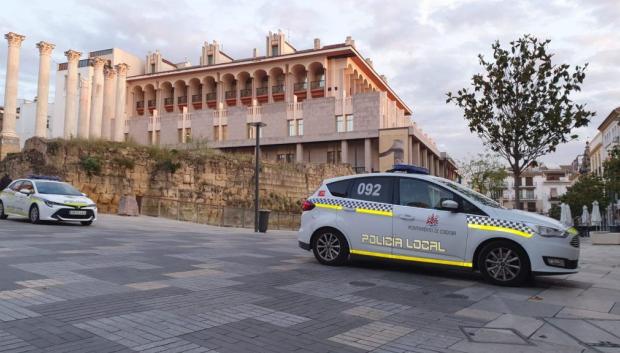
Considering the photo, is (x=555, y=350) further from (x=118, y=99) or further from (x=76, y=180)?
(x=118, y=99)

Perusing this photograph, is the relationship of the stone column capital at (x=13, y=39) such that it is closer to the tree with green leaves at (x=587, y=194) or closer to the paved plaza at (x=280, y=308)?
the paved plaza at (x=280, y=308)

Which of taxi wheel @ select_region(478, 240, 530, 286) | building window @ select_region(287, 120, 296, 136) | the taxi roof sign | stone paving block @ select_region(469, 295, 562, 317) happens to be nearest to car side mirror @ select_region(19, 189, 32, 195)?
the taxi roof sign

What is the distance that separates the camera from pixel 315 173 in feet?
135

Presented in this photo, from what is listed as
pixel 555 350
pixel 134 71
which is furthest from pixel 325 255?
pixel 134 71

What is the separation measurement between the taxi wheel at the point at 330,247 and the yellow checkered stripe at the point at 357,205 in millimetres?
484

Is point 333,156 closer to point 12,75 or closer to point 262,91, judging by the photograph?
point 262,91

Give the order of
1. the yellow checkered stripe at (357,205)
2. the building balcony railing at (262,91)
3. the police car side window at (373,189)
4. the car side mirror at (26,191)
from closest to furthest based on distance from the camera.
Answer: the yellow checkered stripe at (357,205) < the police car side window at (373,189) < the car side mirror at (26,191) < the building balcony railing at (262,91)

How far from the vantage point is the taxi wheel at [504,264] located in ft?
24.5

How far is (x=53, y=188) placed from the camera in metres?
17.4

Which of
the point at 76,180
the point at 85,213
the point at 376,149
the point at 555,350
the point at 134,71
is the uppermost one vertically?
the point at 134,71

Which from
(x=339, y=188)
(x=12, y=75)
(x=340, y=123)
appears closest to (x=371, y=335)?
(x=339, y=188)

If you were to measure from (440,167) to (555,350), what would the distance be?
2830 inches

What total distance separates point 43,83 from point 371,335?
1622 inches

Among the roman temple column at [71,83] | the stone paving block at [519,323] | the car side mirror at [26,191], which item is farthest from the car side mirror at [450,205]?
the roman temple column at [71,83]
